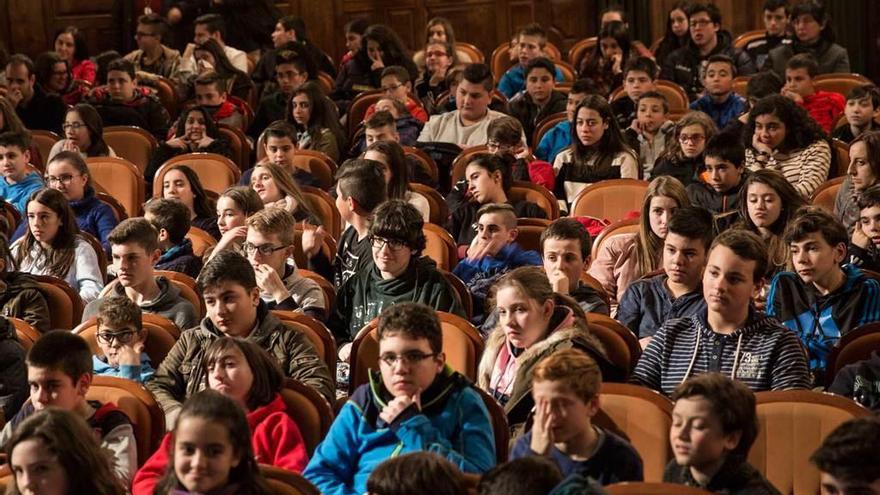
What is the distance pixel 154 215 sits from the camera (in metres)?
5.68

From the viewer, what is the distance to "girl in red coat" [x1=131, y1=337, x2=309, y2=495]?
3688 mm

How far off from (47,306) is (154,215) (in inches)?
27.7

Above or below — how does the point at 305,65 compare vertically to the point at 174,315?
above

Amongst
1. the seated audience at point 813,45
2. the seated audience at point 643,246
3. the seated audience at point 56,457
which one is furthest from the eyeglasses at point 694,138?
the seated audience at point 56,457

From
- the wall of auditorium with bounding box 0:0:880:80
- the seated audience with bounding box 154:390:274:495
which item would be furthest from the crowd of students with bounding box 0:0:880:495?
the wall of auditorium with bounding box 0:0:880:80

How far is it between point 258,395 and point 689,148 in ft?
11.5

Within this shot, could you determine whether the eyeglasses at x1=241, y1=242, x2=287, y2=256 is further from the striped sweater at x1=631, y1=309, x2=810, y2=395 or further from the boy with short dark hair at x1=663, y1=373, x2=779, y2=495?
the boy with short dark hair at x1=663, y1=373, x2=779, y2=495

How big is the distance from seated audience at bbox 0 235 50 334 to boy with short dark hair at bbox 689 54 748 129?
446cm

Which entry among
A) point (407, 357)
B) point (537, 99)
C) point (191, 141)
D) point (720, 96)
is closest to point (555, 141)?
point (537, 99)

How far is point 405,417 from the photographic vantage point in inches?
137

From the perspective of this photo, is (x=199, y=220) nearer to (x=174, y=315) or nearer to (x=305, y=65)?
(x=174, y=315)

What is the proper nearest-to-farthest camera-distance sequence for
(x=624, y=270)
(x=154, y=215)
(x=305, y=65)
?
(x=624, y=270) → (x=154, y=215) → (x=305, y=65)

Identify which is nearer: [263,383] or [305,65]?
[263,383]

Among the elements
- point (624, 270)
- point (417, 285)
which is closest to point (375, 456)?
point (417, 285)
